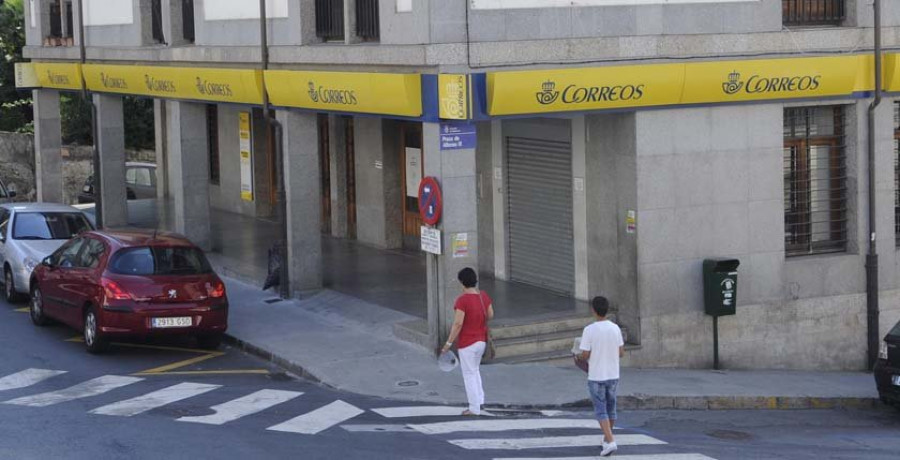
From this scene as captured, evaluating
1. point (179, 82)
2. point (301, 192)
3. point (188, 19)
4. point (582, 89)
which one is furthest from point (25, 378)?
point (188, 19)

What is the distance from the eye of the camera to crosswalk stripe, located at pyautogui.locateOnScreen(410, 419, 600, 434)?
13766 millimetres

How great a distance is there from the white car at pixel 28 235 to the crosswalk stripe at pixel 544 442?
1069cm

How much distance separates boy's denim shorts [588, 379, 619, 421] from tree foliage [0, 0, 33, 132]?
33.4 meters

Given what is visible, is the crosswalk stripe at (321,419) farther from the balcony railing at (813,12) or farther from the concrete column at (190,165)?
the concrete column at (190,165)

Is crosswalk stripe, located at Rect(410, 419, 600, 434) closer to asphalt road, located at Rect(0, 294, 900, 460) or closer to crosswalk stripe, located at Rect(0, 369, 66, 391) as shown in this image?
asphalt road, located at Rect(0, 294, 900, 460)

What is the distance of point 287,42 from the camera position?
21594 millimetres

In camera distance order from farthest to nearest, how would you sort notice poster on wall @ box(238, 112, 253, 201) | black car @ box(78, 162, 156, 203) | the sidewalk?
black car @ box(78, 162, 156, 203) → notice poster on wall @ box(238, 112, 253, 201) → the sidewalk

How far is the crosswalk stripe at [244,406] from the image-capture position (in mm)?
14023

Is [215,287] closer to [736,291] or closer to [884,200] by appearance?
[736,291]

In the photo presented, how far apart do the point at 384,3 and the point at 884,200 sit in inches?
326

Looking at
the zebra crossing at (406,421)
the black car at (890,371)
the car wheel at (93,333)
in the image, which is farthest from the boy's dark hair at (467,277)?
the car wheel at (93,333)

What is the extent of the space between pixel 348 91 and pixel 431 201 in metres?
2.78

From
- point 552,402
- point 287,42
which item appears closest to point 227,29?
point 287,42

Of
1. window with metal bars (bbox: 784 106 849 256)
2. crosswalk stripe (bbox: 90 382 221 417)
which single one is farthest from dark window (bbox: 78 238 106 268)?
window with metal bars (bbox: 784 106 849 256)
